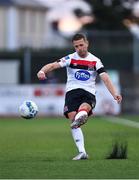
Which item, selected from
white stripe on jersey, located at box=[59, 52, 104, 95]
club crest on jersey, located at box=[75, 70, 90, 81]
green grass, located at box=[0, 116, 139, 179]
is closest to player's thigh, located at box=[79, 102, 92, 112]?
white stripe on jersey, located at box=[59, 52, 104, 95]

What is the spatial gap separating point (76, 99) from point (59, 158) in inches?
39.7

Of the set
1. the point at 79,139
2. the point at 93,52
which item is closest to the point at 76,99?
the point at 79,139

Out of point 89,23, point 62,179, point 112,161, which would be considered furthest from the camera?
point 89,23

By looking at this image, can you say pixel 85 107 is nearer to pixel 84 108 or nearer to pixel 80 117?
pixel 84 108

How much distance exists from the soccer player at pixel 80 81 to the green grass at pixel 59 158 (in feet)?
2.16

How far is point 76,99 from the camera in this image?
14.6 meters

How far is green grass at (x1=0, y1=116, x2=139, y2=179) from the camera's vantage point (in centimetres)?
1202

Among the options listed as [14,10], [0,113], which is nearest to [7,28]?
[14,10]

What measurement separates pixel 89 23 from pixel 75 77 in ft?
163

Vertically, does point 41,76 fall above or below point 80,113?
above

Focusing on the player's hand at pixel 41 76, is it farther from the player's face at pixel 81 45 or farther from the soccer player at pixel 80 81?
the player's face at pixel 81 45

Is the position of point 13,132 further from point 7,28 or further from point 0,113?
point 7,28

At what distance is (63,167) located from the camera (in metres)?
12.9

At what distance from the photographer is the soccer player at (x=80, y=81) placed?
14.3 meters
